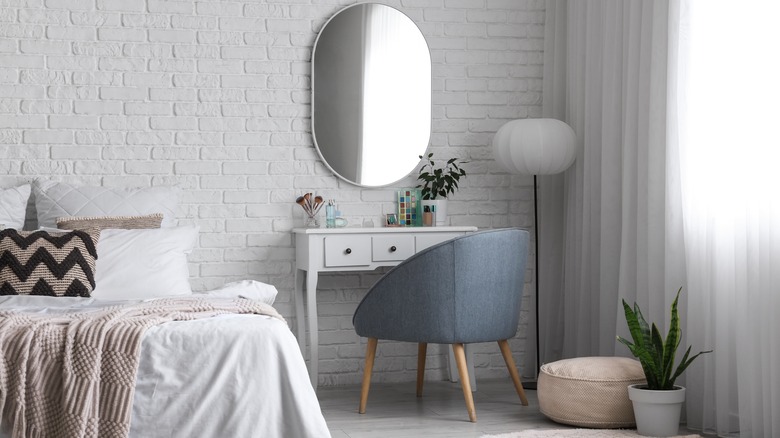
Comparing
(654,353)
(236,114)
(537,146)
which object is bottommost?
(654,353)

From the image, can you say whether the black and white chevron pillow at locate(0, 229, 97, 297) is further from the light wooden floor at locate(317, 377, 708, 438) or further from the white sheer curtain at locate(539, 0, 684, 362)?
the white sheer curtain at locate(539, 0, 684, 362)

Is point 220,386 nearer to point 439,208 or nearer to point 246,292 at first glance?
point 246,292

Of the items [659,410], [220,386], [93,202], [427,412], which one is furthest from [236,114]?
[659,410]

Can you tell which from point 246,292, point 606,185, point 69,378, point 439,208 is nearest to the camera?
point 69,378

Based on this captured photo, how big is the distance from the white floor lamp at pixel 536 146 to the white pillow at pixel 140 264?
1.63m

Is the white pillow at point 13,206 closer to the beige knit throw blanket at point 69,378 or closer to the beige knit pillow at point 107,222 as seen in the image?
the beige knit pillow at point 107,222

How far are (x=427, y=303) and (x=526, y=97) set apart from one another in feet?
5.61

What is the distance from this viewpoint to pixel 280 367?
2570 millimetres

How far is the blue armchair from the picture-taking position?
12.3 feet

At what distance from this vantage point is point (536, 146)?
4.38 metres

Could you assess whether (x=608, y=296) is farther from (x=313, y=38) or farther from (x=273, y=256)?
(x=313, y=38)

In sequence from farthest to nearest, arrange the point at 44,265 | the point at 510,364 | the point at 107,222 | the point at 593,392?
1. the point at 510,364
2. the point at 107,222
3. the point at 593,392
4. the point at 44,265

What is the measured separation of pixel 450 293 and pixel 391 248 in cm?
69

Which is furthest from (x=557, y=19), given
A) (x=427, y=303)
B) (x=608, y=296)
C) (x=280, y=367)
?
(x=280, y=367)
